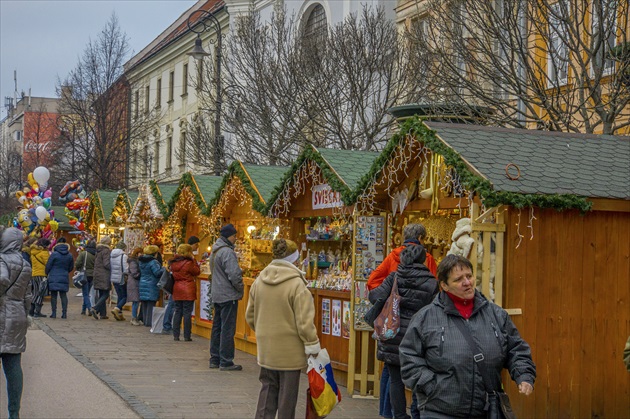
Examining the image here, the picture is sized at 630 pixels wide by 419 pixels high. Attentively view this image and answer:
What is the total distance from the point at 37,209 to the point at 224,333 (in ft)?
52.3

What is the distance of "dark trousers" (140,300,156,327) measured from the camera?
1992 cm

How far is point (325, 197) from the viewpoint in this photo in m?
13.6

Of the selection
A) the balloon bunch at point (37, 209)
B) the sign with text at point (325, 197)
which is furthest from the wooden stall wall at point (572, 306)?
the balloon bunch at point (37, 209)

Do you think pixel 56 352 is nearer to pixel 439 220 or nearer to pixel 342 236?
pixel 342 236

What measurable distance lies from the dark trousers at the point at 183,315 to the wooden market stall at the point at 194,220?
58 cm

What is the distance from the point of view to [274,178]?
16266mm

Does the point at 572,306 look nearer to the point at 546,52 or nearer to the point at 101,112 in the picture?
the point at 546,52

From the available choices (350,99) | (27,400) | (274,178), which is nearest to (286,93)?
(350,99)

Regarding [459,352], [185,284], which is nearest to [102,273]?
[185,284]

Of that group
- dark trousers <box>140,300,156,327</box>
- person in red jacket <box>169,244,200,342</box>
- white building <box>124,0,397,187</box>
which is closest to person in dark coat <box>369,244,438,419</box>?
person in red jacket <box>169,244,200,342</box>

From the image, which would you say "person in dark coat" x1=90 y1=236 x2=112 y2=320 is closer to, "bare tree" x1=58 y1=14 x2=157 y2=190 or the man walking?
the man walking

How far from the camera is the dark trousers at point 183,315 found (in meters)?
16.9

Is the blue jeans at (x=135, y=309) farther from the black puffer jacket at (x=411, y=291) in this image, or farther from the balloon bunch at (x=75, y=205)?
the black puffer jacket at (x=411, y=291)

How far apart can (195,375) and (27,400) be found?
8.78 ft
